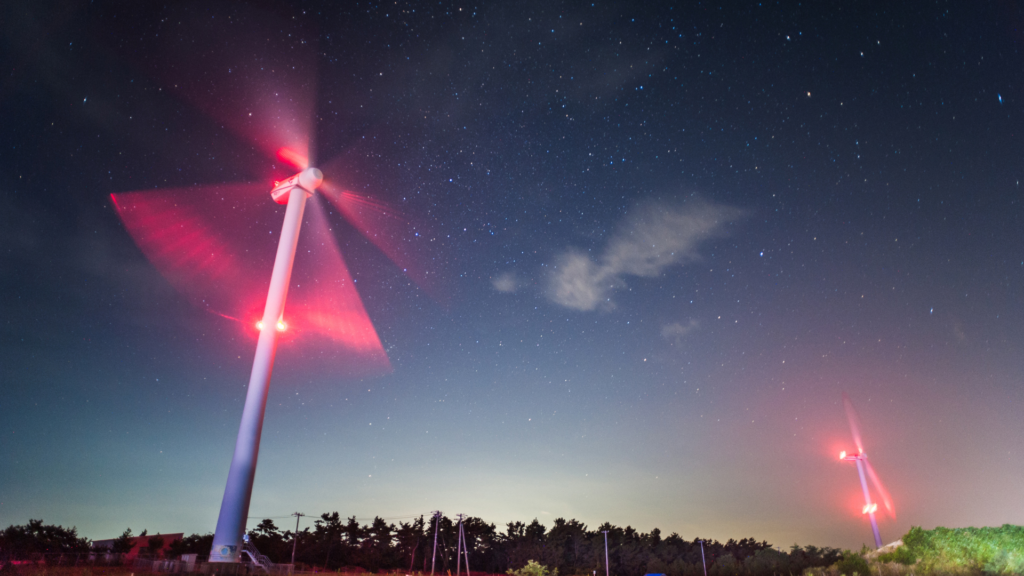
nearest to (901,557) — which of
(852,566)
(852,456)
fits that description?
(852,566)

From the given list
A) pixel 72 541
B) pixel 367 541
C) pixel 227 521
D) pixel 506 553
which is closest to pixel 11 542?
pixel 72 541

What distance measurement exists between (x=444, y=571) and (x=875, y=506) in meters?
58.4

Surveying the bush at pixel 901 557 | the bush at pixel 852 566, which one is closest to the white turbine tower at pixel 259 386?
the bush at pixel 852 566

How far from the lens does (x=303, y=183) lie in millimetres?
50844

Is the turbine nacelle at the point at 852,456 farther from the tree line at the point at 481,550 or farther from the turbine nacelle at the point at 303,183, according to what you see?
the turbine nacelle at the point at 303,183

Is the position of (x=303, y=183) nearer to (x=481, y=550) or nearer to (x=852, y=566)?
(x=852, y=566)

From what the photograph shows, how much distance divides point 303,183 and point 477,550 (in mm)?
61623

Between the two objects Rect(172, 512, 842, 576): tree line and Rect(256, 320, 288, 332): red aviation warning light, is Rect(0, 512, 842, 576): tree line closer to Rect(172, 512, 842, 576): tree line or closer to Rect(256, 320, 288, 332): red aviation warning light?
Rect(172, 512, 842, 576): tree line

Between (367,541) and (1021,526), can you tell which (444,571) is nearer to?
(367,541)

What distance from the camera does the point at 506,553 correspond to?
84812 mm

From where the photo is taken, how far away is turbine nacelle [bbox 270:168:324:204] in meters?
50.8

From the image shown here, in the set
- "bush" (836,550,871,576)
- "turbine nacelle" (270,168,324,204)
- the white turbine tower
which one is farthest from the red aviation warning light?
"bush" (836,550,871,576)

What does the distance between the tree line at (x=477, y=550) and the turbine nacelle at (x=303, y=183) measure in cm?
4700

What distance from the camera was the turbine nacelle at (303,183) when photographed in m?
Answer: 50.8
